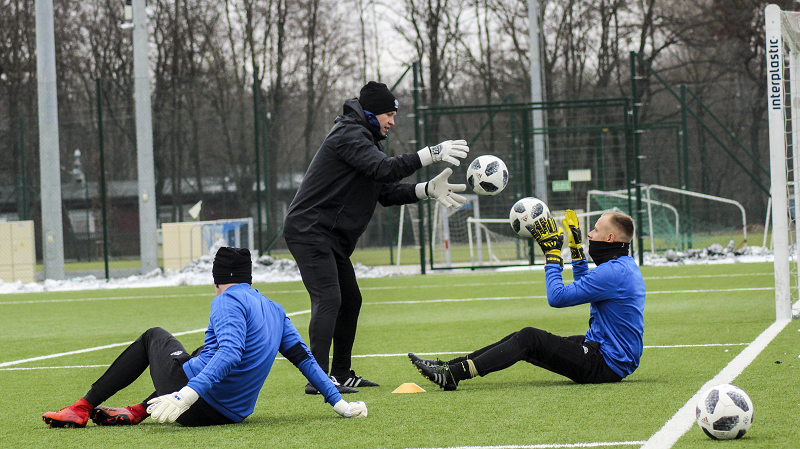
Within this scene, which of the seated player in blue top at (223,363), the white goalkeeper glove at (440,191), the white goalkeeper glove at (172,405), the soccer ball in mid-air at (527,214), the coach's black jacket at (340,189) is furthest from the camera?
the white goalkeeper glove at (440,191)

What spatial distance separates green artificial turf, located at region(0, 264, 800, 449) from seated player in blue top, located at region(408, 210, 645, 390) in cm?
13

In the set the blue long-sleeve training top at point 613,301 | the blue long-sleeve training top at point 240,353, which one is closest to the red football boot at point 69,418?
the blue long-sleeve training top at point 240,353

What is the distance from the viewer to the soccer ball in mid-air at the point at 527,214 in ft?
18.6

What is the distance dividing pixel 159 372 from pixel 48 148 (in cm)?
1606

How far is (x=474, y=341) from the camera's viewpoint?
828 centimetres

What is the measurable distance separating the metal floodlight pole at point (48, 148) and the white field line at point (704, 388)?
1553cm

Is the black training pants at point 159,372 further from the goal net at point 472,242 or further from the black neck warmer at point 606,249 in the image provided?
the goal net at point 472,242

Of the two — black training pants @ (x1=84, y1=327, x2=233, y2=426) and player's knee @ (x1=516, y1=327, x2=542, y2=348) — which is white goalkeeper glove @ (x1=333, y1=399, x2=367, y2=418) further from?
player's knee @ (x1=516, y1=327, x2=542, y2=348)

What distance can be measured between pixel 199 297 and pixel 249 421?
1024cm

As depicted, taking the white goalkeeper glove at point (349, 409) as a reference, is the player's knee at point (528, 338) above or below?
above

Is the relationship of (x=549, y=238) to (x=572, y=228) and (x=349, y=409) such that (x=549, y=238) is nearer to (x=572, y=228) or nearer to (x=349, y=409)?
(x=572, y=228)

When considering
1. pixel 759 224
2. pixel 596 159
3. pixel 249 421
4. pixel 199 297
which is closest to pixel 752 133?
pixel 759 224

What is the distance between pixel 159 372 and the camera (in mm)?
4652

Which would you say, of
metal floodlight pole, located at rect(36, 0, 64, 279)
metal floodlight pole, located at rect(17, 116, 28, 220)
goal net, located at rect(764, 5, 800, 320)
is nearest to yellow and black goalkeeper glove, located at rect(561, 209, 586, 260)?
goal net, located at rect(764, 5, 800, 320)
